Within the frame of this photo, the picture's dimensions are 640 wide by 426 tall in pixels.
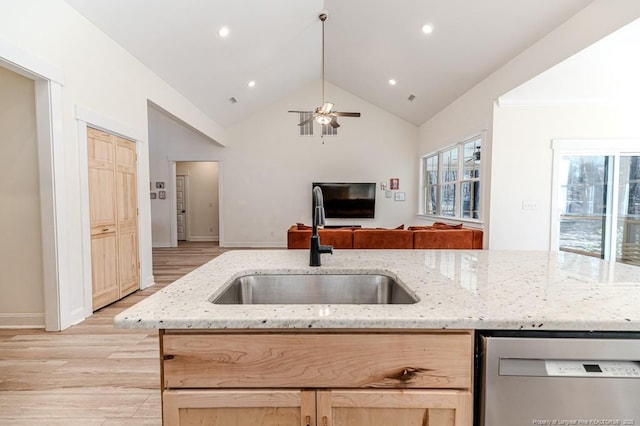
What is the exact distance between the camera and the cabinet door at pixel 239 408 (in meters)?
0.80

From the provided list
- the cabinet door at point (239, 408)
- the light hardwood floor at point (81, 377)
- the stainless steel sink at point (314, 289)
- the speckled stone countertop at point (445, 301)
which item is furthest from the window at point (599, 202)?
the light hardwood floor at point (81, 377)

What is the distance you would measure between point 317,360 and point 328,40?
18.9 ft

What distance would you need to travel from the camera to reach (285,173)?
7684mm

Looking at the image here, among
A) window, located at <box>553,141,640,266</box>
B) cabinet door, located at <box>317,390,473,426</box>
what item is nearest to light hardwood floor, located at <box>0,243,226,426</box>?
cabinet door, located at <box>317,390,473,426</box>

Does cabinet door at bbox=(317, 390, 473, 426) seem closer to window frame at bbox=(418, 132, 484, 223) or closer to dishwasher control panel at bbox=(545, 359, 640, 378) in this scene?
dishwasher control panel at bbox=(545, 359, 640, 378)

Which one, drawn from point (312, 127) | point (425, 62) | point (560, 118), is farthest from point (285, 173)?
point (560, 118)

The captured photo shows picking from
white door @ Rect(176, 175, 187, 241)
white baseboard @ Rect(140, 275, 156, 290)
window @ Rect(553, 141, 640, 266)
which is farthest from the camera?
white door @ Rect(176, 175, 187, 241)

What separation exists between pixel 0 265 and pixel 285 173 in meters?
5.45

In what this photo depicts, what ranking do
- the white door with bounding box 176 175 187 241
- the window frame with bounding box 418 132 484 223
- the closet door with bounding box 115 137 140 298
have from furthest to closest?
the white door with bounding box 176 175 187 241 → the window frame with bounding box 418 132 484 223 → the closet door with bounding box 115 137 140 298

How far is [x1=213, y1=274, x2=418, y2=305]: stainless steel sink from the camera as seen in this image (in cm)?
132

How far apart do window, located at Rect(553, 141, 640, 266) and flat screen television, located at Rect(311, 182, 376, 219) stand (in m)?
3.85

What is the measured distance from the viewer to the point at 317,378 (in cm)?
81

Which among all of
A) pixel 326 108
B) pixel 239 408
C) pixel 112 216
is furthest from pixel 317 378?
pixel 326 108

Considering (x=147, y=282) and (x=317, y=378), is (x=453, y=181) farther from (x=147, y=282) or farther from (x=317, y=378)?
(x=317, y=378)
